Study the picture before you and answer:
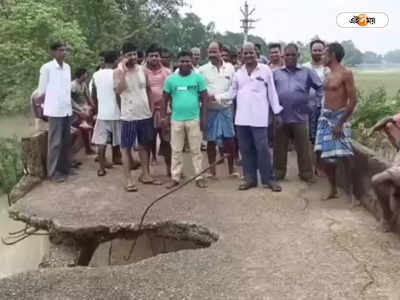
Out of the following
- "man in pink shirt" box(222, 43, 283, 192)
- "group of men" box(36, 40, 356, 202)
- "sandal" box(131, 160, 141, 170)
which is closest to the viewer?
"group of men" box(36, 40, 356, 202)

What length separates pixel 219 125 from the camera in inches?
272

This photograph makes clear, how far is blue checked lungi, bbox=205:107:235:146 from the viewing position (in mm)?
6922

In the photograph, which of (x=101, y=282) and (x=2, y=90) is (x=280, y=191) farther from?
(x=2, y=90)

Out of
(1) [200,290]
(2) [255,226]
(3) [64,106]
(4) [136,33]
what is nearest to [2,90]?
(4) [136,33]

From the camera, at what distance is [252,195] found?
6.15 m

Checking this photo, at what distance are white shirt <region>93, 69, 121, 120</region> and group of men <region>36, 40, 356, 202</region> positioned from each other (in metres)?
0.01

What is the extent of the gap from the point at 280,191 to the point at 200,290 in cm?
269

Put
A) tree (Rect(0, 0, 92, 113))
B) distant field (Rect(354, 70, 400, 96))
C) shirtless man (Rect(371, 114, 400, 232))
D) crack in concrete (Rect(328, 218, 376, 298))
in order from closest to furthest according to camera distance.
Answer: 1. crack in concrete (Rect(328, 218, 376, 298))
2. shirtless man (Rect(371, 114, 400, 232))
3. distant field (Rect(354, 70, 400, 96))
4. tree (Rect(0, 0, 92, 113))

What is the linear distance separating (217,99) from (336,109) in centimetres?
163

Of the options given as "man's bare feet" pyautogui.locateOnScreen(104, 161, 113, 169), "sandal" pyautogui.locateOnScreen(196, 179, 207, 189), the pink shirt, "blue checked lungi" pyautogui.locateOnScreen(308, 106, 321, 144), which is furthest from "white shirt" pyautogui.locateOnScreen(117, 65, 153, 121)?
"blue checked lungi" pyautogui.locateOnScreen(308, 106, 321, 144)

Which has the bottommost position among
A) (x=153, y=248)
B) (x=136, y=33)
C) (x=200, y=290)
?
(x=153, y=248)

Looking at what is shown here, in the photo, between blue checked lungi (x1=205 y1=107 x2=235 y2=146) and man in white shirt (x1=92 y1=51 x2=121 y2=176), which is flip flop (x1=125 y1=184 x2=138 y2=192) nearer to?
man in white shirt (x1=92 y1=51 x2=121 y2=176)

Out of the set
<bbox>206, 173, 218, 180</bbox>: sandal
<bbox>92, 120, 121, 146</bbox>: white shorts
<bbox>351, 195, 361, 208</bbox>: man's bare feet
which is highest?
<bbox>92, 120, 121, 146</bbox>: white shorts

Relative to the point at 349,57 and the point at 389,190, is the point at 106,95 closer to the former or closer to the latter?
the point at 389,190
